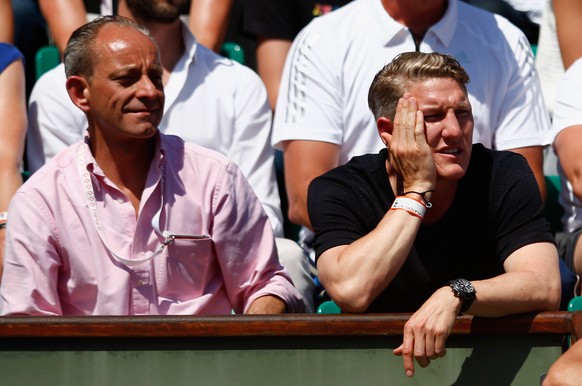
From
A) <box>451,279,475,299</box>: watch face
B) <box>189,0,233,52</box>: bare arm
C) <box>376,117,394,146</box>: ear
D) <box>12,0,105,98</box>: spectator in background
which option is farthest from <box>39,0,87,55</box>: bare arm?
<box>451,279,475,299</box>: watch face

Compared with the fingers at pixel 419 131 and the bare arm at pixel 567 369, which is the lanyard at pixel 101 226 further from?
the bare arm at pixel 567 369

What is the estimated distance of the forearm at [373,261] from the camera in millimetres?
2975

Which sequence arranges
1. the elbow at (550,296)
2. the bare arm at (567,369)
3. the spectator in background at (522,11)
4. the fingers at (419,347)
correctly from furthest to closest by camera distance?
the spectator in background at (522,11)
the elbow at (550,296)
the fingers at (419,347)
the bare arm at (567,369)

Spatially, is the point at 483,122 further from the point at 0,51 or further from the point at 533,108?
the point at 0,51

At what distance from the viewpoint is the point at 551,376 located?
2568mm

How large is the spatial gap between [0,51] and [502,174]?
7.15 ft

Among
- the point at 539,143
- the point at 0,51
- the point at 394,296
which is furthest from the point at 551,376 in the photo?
the point at 0,51

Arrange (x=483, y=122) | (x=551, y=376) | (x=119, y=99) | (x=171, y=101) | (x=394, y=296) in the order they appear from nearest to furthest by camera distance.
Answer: (x=551, y=376)
(x=394, y=296)
(x=119, y=99)
(x=483, y=122)
(x=171, y=101)

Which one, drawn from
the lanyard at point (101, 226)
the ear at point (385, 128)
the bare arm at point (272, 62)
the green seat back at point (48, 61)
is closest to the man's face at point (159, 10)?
the green seat back at point (48, 61)

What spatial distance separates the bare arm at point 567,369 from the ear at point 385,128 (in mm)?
909

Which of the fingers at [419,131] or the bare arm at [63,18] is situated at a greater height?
the fingers at [419,131]

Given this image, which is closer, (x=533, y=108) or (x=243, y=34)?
(x=533, y=108)

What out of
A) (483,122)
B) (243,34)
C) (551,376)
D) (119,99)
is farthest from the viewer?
(243,34)

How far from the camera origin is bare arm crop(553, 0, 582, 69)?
15.3 ft
